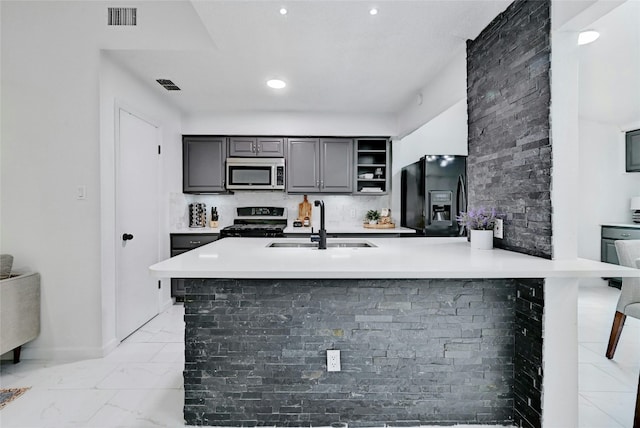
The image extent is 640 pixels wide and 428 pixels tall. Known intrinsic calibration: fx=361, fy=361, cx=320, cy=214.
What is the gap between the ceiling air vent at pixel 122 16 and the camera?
281cm

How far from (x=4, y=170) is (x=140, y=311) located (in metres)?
1.65

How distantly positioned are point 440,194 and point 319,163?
62.5 inches

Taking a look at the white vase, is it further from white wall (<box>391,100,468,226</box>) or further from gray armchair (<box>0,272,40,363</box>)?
gray armchair (<box>0,272,40,363</box>)

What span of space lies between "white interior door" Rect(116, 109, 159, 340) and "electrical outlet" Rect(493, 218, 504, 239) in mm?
2981

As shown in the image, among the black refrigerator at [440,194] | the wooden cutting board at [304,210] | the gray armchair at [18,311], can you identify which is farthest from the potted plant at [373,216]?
the gray armchair at [18,311]

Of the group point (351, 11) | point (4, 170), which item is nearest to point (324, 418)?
point (351, 11)

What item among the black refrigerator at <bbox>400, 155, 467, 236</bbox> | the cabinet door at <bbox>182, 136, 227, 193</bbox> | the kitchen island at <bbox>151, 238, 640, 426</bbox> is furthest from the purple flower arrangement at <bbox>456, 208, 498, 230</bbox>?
the cabinet door at <bbox>182, 136, 227, 193</bbox>

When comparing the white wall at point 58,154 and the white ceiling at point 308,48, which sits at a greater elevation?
the white ceiling at point 308,48

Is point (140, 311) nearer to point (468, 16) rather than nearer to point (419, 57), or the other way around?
point (419, 57)

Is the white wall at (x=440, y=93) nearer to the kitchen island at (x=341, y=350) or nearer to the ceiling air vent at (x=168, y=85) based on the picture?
the kitchen island at (x=341, y=350)

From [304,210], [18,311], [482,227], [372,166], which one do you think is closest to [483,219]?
[482,227]

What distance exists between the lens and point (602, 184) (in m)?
5.27

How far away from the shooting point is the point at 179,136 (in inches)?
186

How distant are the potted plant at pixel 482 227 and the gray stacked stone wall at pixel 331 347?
0.41 meters
